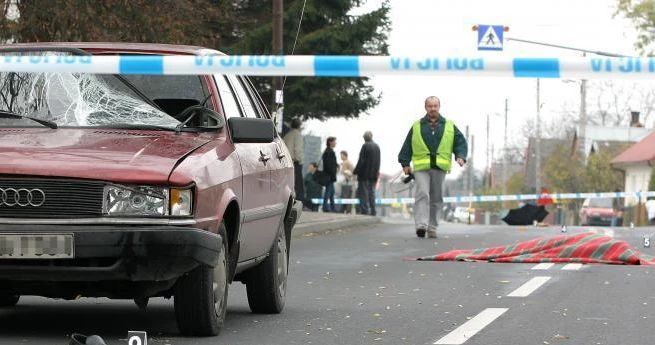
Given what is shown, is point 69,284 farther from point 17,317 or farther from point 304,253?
point 304,253

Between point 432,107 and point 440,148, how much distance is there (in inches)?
21.7

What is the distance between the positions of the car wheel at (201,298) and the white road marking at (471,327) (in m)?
1.19

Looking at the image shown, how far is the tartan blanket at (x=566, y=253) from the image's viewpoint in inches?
581

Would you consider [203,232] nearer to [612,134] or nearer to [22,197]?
[22,197]

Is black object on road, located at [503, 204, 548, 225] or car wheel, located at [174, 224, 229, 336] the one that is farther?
black object on road, located at [503, 204, 548, 225]

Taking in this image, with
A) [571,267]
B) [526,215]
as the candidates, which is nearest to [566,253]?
[571,267]

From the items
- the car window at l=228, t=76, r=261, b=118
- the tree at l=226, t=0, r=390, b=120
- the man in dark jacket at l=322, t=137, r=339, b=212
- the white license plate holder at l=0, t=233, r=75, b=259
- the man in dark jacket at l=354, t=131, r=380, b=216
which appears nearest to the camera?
the white license plate holder at l=0, t=233, r=75, b=259

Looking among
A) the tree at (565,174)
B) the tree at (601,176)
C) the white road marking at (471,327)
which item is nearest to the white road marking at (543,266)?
the white road marking at (471,327)

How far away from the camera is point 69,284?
302 inches

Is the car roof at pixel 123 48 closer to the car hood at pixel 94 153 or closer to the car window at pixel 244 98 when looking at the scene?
the car window at pixel 244 98

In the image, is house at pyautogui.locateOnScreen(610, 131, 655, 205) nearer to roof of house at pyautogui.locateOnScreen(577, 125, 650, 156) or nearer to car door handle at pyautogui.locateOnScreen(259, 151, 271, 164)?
roof of house at pyautogui.locateOnScreen(577, 125, 650, 156)

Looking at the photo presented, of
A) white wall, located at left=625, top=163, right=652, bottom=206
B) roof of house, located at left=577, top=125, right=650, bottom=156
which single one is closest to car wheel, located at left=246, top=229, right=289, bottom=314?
white wall, located at left=625, top=163, right=652, bottom=206

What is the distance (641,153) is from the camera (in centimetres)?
8456

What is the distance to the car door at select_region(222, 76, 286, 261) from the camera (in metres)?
8.62
